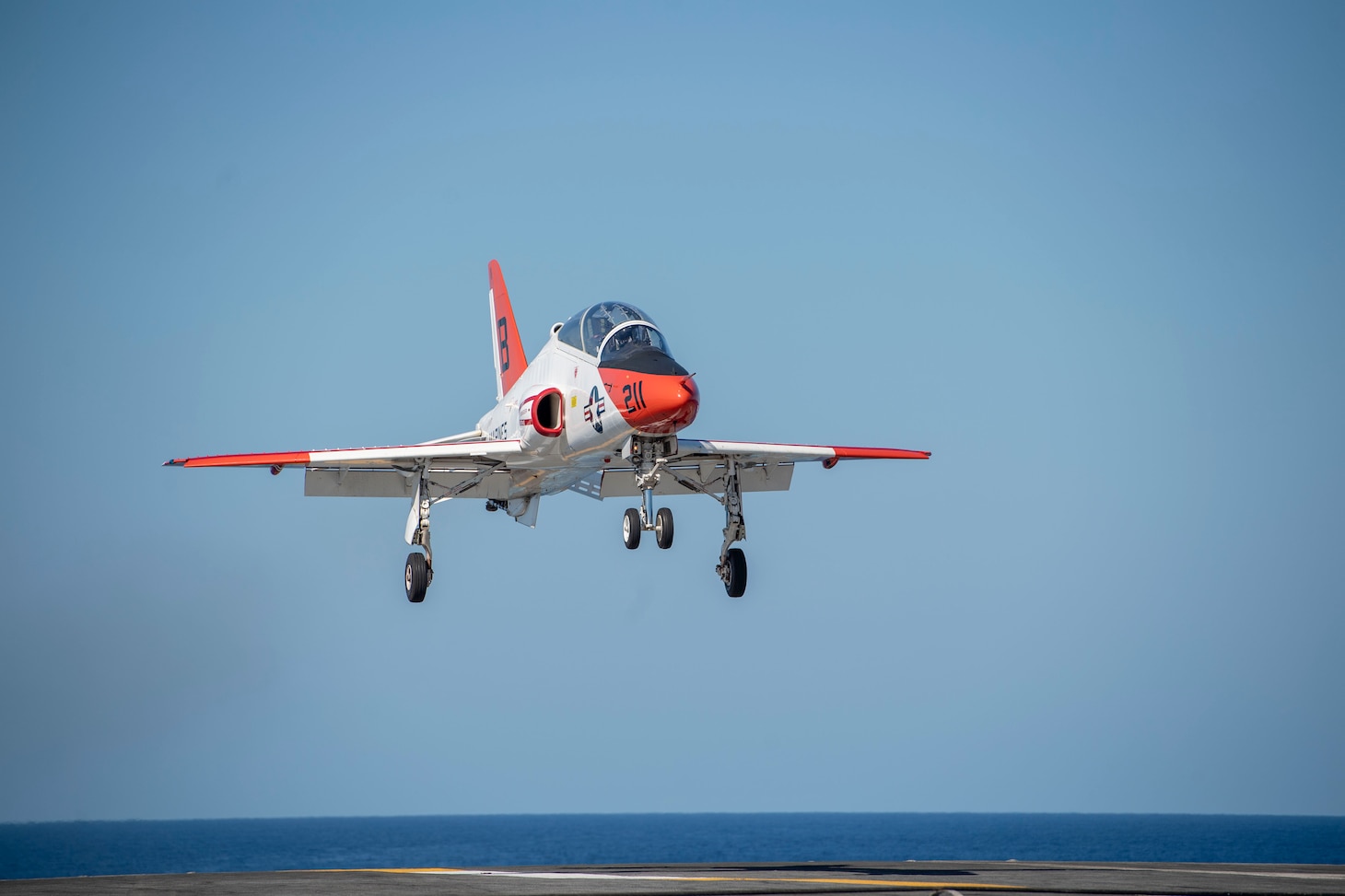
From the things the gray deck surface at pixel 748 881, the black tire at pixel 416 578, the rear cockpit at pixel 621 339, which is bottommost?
the gray deck surface at pixel 748 881

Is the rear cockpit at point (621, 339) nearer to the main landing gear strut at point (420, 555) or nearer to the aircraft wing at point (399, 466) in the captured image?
the aircraft wing at point (399, 466)

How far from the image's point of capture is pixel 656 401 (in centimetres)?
2425

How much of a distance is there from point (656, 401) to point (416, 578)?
8.70 m

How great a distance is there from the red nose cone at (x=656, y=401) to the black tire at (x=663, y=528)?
2.45m

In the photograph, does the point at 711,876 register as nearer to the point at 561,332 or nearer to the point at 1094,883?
the point at 1094,883

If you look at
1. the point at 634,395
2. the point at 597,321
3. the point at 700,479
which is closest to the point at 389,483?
A: the point at 700,479

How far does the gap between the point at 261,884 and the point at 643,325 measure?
43.8ft

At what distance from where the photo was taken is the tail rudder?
36.4 m

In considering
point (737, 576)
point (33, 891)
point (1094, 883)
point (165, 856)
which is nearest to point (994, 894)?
point (1094, 883)

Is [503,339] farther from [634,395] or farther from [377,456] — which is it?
[634,395]

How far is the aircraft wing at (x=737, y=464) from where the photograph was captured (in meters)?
30.0

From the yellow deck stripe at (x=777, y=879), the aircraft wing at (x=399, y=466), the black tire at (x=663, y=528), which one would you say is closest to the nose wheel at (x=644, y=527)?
the black tire at (x=663, y=528)

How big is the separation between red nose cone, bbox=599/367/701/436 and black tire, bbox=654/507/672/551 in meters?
2.45

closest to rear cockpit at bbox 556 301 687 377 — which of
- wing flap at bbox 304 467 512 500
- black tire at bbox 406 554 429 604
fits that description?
wing flap at bbox 304 467 512 500
